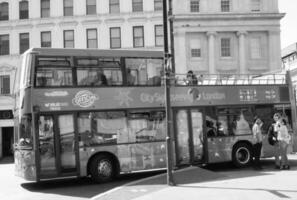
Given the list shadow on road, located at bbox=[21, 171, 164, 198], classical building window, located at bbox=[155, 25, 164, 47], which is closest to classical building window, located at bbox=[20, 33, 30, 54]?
classical building window, located at bbox=[155, 25, 164, 47]

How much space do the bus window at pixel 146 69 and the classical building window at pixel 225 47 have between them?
27.2 metres

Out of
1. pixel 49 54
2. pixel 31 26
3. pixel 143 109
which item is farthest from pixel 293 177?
pixel 31 26

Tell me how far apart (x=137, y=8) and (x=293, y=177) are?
3040 centimetres

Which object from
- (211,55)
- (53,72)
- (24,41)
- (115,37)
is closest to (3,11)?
(24,41)

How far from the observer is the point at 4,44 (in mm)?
42375

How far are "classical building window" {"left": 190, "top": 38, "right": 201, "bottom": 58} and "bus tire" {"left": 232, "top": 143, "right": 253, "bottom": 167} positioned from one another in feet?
81.6

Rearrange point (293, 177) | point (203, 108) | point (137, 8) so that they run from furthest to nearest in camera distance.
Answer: point (137, 8), point (203, 108), point (293, 177)

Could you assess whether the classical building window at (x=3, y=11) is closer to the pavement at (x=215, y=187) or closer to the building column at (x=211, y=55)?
the building column at (x=211, y=55)

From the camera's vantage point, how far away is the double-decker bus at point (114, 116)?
14.6 meters

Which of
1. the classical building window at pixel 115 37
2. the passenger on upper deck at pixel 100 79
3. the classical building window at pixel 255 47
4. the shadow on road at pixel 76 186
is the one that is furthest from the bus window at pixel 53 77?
the classical building window at pixel 255 47

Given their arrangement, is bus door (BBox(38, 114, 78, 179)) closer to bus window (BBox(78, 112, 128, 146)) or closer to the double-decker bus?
the double-decker bus

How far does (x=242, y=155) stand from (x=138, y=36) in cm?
2499

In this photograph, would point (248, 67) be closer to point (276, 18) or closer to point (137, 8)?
point (276, 18)

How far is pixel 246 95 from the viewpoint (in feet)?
59.8
